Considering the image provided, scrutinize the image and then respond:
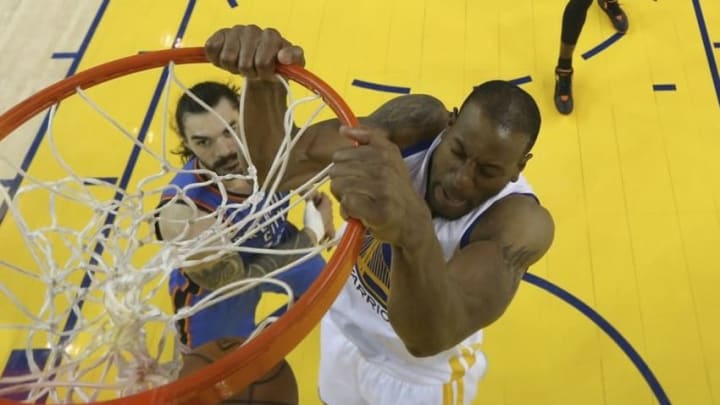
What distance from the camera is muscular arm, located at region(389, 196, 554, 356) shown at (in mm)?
1219

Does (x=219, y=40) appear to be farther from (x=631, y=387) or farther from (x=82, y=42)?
(x=82, y=42)

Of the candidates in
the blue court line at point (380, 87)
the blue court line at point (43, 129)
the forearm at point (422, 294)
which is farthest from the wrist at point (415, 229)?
Answer: the blue court line at point (380, 87)

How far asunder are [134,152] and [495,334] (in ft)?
5.31

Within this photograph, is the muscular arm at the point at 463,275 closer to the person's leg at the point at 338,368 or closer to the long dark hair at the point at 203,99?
the person's leg at the point at 338,368

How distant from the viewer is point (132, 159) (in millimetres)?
3084

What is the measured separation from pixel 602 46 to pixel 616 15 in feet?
0.59

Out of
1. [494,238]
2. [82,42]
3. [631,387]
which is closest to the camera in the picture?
[494,238]

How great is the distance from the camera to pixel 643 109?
3.21 metres

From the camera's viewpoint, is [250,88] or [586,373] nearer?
[250,88]

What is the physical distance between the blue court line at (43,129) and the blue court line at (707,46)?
8.95 ft

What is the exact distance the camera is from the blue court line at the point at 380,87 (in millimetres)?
3295

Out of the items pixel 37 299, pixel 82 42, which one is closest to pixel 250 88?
pixel 37 299

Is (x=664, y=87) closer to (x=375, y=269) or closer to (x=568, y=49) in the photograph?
(x=568, y=49)

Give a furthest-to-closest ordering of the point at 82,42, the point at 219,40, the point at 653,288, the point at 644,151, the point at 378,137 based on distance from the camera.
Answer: the point at 82,42
the point at 644,151
the point at 653,288
the point at 219,40
the point at 378,137
